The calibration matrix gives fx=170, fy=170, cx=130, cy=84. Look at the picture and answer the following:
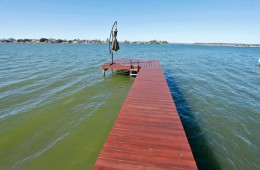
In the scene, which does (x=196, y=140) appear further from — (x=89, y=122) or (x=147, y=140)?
(x=89, y=122)

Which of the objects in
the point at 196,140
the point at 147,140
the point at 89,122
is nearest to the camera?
the point at 147,140

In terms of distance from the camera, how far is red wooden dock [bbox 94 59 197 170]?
14.4ft

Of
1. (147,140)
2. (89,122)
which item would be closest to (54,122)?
(89,122)

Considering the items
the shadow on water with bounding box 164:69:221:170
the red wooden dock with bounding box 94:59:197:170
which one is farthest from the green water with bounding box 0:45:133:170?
the shadow on water with bounding box 164:69:221:170

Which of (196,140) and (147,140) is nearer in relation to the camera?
(147,140)

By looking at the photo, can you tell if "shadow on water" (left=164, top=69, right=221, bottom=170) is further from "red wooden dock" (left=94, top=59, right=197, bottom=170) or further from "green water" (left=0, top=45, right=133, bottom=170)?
"green water" (left=0, top=45, right=133, bottom=170)

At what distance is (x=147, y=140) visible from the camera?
5418 mm

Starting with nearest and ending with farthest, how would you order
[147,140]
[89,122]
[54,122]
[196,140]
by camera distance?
[147,140] < [196,140] < [54,122] < [89,122]

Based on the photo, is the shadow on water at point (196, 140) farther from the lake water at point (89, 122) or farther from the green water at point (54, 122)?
the green water at point (54, 122)

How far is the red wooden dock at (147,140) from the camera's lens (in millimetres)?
4375

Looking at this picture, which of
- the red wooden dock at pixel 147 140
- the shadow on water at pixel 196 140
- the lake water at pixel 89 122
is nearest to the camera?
the red wooden dock at pixel 147 140

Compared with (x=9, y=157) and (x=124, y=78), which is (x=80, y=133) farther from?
(x=124, y=78)

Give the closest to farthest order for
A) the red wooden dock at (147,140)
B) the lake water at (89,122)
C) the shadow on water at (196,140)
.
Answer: the red wooden dock at (147,140)
the shadow on water at (196,140)
the lake water at (89,122)

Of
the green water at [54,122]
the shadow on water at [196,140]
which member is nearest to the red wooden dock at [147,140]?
the shadow on water at [196,140]
